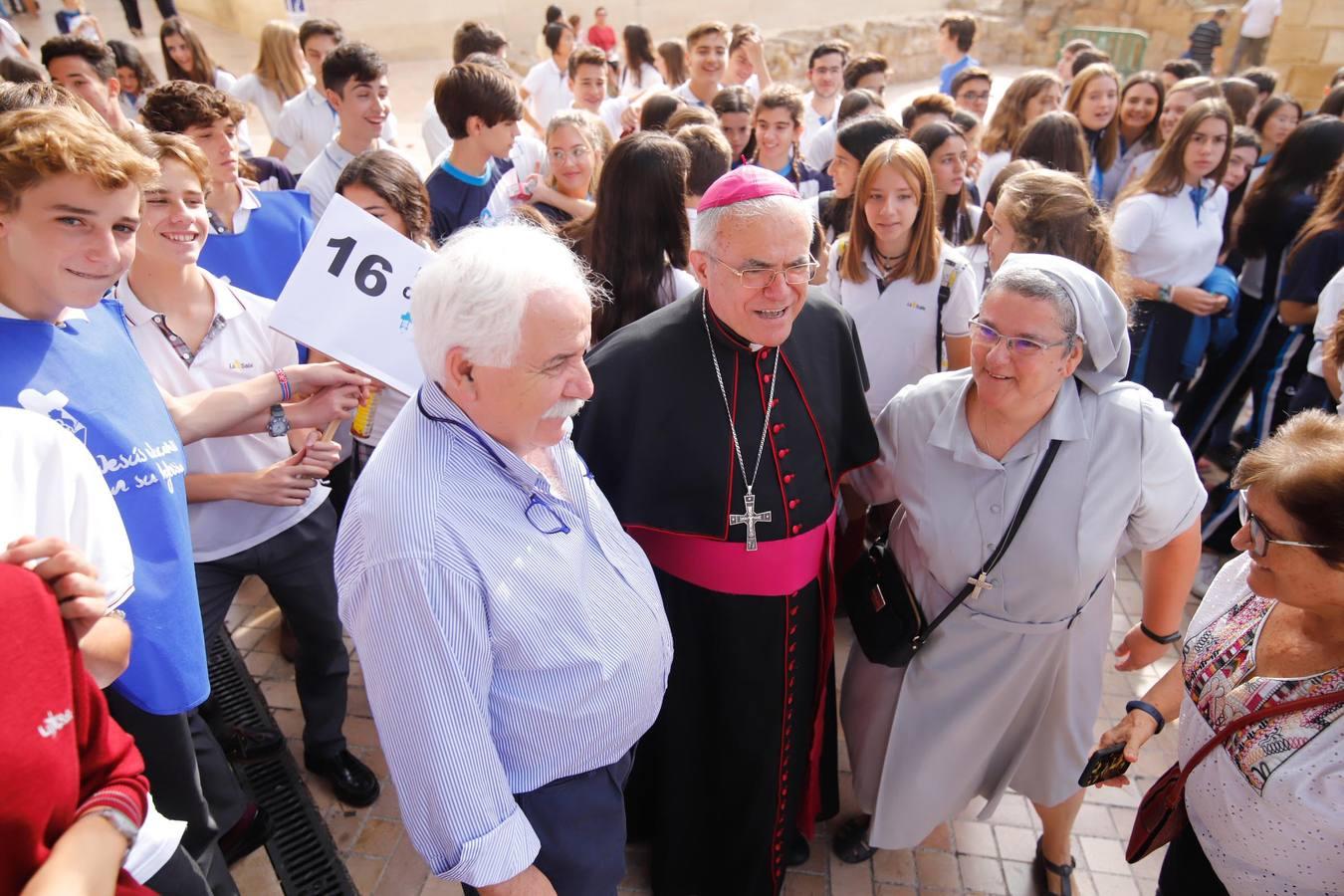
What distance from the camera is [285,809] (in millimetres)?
3158

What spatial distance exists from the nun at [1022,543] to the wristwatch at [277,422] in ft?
6.07

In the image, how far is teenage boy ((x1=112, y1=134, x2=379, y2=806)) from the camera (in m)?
2.61

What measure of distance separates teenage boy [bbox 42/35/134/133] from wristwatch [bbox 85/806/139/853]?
4.99 metres

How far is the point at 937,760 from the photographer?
2.65m

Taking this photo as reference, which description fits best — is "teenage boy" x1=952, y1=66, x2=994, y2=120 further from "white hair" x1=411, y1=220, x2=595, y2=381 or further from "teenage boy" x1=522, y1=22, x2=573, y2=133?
"white hair" x1=411, y1=220, x2=595, y2=381

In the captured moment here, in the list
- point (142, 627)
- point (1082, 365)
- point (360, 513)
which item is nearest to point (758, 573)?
point (1082, 365)

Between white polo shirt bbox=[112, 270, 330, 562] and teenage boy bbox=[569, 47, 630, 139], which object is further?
teenage boy bbox=[569, 47, 630, 139]

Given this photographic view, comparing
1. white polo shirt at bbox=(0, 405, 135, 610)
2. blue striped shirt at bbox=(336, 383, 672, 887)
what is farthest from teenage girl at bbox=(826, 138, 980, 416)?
white polo shirt at bbox=(0, 405, 135, 610)

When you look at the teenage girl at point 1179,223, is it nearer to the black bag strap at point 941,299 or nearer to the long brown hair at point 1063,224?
the black bag strap at point 941,299

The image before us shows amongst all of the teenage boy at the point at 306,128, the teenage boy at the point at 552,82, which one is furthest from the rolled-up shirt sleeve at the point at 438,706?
the teenage boy at the point at 552,82

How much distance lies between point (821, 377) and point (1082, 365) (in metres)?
0.73

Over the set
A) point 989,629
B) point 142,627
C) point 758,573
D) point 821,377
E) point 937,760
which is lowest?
point 937,760

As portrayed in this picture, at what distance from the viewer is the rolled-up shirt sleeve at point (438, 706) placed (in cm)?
156

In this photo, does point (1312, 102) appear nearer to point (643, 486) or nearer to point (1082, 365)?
point (1082, 365)
